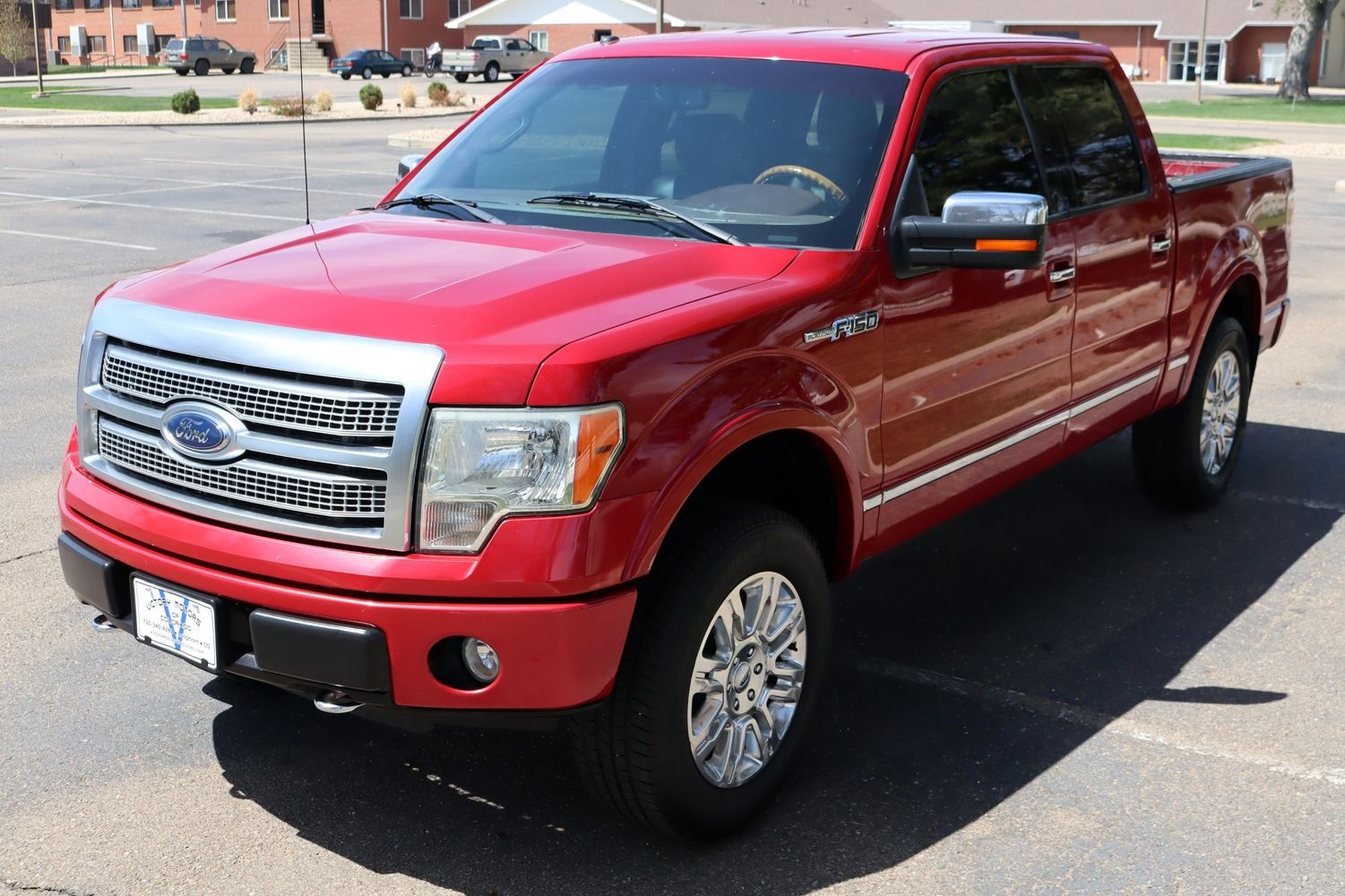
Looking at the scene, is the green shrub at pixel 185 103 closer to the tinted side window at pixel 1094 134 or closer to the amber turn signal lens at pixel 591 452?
the tinted side window at pixel 1094 134

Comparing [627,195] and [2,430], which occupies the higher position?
[627,195]

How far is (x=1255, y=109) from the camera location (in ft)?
151

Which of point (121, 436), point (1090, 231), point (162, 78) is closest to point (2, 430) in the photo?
point (121, 436)

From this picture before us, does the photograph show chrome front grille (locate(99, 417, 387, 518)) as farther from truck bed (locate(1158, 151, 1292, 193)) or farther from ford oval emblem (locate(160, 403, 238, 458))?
truck bed (locate(1158, 151, 1292, 193))

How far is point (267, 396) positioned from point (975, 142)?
8.35 ft

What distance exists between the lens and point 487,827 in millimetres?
3809

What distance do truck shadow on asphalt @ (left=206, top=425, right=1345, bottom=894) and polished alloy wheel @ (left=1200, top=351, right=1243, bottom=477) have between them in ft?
1.08

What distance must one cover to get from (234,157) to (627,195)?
24.0 metres

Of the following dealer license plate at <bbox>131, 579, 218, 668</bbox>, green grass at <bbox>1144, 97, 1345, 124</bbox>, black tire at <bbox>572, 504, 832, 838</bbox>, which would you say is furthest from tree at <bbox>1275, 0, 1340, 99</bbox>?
dealer license plate at <bbox>131, 579, 218, 668</bbox>

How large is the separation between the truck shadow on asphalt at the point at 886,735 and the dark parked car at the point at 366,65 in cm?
6420

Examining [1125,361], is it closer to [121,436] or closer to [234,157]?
[121,436]

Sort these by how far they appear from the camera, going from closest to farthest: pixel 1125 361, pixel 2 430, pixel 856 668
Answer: pixel 856 668
pixel 1125 361
pixel 2 430

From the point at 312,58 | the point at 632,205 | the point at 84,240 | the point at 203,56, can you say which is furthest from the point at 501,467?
the point at 312,58

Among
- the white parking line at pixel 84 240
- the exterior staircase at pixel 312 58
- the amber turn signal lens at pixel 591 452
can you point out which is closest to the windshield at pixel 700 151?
the amber turn signal lens at pixel 591 452
